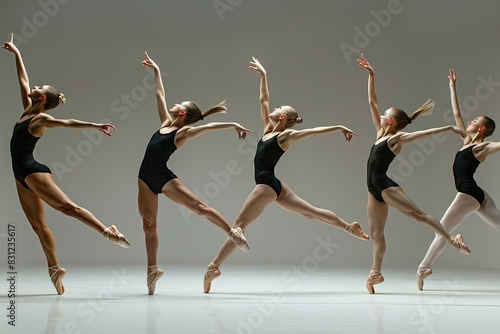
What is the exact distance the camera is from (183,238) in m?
9.62

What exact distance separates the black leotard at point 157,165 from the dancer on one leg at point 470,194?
2.34 m

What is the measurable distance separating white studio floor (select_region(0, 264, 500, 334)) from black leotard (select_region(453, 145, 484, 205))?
83 cm

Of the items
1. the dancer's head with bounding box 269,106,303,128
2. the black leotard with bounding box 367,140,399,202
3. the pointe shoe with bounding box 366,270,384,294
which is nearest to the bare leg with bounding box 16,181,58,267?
the dancer's head with bounding box 269,106,303,128

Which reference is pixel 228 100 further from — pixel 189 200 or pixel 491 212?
pixel 491 212

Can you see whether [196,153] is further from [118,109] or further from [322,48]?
[322,48]

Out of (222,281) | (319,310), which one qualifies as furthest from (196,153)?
(319,310)

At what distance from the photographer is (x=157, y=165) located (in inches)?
227

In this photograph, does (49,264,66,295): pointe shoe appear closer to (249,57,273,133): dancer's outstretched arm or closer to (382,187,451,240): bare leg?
(249,57,273,133): dancer's outstretched arm

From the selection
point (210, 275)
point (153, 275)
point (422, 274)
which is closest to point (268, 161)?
point (210, 275)

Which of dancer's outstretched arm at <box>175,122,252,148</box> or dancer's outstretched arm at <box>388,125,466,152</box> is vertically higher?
dancer's outstretched arm at <box>175,122,252,148</box>

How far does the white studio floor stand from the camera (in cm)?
416

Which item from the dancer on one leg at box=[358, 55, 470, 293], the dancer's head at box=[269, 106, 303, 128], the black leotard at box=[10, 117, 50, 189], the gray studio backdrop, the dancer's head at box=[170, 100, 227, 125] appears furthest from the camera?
the gray studio backdrop

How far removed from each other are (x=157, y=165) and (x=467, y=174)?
2.66 meters

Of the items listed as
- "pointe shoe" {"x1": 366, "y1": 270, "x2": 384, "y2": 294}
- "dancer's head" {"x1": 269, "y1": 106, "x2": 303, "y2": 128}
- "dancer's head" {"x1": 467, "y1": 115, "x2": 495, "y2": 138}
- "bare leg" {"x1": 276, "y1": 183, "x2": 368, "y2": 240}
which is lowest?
"pointe shoe" {"x1": 366, "y1": 270, "x2": 384, "y2": 294}
